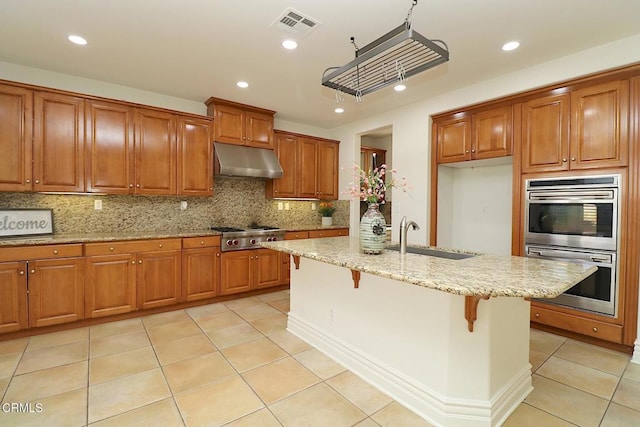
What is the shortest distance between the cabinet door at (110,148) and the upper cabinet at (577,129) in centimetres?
428

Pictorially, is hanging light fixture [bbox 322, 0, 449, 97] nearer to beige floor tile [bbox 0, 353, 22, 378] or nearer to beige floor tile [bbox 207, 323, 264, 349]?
beige floor tile [bbox 207, 323, 264, 349]

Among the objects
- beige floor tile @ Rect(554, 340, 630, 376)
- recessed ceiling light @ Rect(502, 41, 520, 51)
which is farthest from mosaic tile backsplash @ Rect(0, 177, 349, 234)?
beige floor tile @ Rect(554, 340, 630, 376)

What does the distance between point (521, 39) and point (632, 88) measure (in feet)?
3.36

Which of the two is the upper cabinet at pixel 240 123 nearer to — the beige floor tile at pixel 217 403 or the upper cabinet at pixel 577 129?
the beige floor tile at pixel 217 403

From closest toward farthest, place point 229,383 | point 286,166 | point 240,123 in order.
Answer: point 229,383 < point 240,123 < point 286,166

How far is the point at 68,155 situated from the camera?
125 inches

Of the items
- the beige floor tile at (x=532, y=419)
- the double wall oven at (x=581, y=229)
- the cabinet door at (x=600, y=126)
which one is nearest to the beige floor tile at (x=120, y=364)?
the beige floor tile at (x=532, y=419)

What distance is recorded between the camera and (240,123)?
4207mm

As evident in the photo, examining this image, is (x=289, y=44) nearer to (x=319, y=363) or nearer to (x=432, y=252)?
(x=432, y=252)

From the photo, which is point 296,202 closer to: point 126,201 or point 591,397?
point 126,201

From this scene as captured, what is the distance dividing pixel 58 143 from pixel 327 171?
11.6 feet

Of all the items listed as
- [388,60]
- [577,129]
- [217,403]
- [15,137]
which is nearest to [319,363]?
[217,403]

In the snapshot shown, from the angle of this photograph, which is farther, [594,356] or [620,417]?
[594,356]

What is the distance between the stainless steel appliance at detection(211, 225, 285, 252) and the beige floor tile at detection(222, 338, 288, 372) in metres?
1.36
